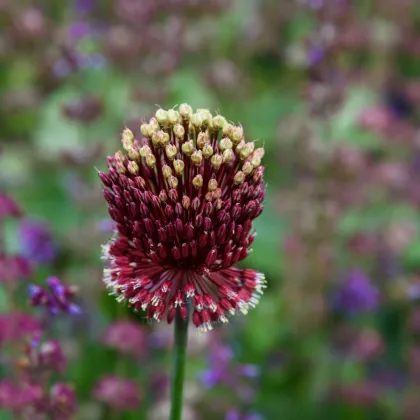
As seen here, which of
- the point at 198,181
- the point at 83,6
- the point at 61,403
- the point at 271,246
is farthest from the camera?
the point at 83,6

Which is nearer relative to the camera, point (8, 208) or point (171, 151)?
point (171, 151)

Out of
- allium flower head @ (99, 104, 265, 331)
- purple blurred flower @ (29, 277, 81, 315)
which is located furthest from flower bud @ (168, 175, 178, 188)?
purple blurred flower @ (29, 277, 81, 315)

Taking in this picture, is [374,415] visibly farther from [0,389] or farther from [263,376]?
[0,389]

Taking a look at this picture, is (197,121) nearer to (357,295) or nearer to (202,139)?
(202,139)

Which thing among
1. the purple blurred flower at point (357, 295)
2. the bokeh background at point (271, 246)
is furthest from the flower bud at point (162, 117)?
the purple blurred flower at point (357, 295)

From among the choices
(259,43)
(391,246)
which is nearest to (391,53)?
(259,43)

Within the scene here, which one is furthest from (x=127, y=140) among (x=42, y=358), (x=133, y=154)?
(x=42, y=358)

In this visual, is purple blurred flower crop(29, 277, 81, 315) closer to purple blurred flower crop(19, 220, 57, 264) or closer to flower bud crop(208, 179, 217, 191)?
flower bud crop(208, 179, 217, 191)
